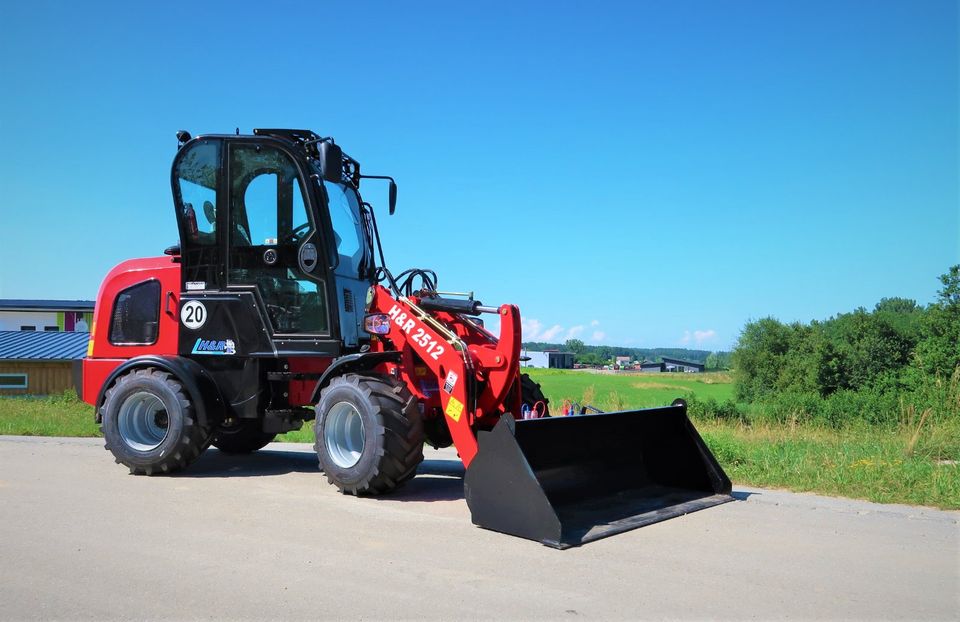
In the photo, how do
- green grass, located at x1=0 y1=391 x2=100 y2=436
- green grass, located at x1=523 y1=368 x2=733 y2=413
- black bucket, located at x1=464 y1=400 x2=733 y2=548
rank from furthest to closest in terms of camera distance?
green grass, located at x1=523 y1=368 x2=733 y2=413 → green grass, located at x1=0 y1=391 x2=100 y2=436 → black bucket, located at x1=464 y1=400 x2=733 y2=548

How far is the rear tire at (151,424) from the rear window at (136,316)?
0.53 meters

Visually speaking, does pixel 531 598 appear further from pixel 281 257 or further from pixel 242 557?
pixel 281 257

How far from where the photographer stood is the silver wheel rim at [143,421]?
8.16 metres

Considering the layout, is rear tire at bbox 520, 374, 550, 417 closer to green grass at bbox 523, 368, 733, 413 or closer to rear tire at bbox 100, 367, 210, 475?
rear tire at bbox 100, 367, 210, 475

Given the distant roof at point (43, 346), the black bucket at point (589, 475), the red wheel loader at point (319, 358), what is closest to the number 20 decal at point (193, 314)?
the red wheel loader at point (319, 358)

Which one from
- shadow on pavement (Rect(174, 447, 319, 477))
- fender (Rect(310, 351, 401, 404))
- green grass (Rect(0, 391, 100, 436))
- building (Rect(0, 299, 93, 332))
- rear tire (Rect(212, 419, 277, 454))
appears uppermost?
building (Rect(0, 299, 93, 332))

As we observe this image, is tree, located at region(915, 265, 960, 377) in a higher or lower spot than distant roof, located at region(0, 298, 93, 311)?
lower

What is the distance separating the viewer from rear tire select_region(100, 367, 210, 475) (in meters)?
7.88

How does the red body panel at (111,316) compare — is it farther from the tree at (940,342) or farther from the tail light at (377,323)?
the tree at (940,342)

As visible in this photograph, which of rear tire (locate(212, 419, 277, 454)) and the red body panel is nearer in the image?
the red body panel

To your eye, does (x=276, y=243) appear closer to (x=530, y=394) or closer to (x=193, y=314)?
(x=193, y=314)

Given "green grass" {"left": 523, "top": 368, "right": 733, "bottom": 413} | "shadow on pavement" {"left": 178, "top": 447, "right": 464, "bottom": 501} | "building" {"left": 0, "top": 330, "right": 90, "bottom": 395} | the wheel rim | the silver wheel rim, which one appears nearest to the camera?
the wheel rim

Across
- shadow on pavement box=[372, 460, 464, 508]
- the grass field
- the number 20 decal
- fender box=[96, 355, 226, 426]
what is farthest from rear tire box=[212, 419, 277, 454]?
the grass field

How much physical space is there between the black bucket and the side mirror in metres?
3.06
